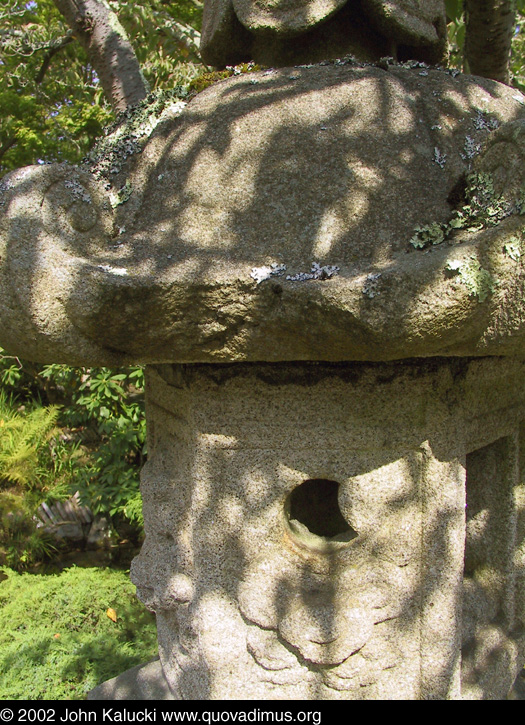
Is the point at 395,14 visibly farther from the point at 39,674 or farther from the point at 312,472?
the point at 39,674

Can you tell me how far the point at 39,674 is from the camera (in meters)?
2.93

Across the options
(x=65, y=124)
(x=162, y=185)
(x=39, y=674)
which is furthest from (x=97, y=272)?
(x=65, y=124)

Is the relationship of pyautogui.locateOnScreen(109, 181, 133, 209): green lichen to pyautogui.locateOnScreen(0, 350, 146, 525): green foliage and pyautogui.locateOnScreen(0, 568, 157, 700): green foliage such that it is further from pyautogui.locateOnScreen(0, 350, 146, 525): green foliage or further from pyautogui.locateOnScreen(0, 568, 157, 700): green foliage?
pyautogui.locateOnScreen(0, 350, 146, 525): green foliage

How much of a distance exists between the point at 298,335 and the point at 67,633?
9.01ft

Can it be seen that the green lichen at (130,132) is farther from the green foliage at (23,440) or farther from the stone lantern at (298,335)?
the green foliage at (23,440)

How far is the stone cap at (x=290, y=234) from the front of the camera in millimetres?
1334

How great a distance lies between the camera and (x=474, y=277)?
1295 mm

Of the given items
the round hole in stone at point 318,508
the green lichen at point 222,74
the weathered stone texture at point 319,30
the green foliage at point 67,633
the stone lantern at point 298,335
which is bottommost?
the green foliage at point 67,633

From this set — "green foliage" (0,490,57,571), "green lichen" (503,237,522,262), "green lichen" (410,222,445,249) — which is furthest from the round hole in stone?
"green foliage" (0,490,57,571)

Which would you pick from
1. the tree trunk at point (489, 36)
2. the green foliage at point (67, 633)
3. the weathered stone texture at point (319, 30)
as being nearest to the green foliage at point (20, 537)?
the green foliage at point (67, 633)

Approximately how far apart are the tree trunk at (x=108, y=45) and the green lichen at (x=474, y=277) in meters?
2.94

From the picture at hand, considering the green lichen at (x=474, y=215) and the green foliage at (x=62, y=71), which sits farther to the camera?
the green foliage at (x=62, y=71)

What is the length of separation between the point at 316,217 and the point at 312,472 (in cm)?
69

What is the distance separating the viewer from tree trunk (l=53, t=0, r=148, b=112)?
3.63 metres
